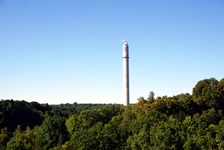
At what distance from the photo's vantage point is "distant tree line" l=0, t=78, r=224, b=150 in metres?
34.1

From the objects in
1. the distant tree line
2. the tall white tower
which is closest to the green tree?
the distant tree line

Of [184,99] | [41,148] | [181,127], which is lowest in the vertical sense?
[41,148]

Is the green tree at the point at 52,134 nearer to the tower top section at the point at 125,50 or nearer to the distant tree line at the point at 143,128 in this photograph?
the distant tree line at the point at 143,128

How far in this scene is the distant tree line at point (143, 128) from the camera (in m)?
34.1

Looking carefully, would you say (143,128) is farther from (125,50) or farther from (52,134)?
(125,50)

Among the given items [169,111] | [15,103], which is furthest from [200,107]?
[15,103]

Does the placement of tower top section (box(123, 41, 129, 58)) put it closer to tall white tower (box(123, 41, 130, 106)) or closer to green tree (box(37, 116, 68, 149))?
tall white tower (box(123, 41, 130, 106))

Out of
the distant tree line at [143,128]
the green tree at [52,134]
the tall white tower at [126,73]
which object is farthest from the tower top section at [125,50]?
the green tree at [52,134]

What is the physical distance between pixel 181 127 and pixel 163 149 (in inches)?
158

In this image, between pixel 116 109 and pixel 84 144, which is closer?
pixel 84 144

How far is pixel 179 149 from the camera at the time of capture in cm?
3416

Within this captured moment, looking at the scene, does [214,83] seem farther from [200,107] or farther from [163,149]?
[163,149]

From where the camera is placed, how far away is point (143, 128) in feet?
122

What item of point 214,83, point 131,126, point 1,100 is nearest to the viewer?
point 131,126
